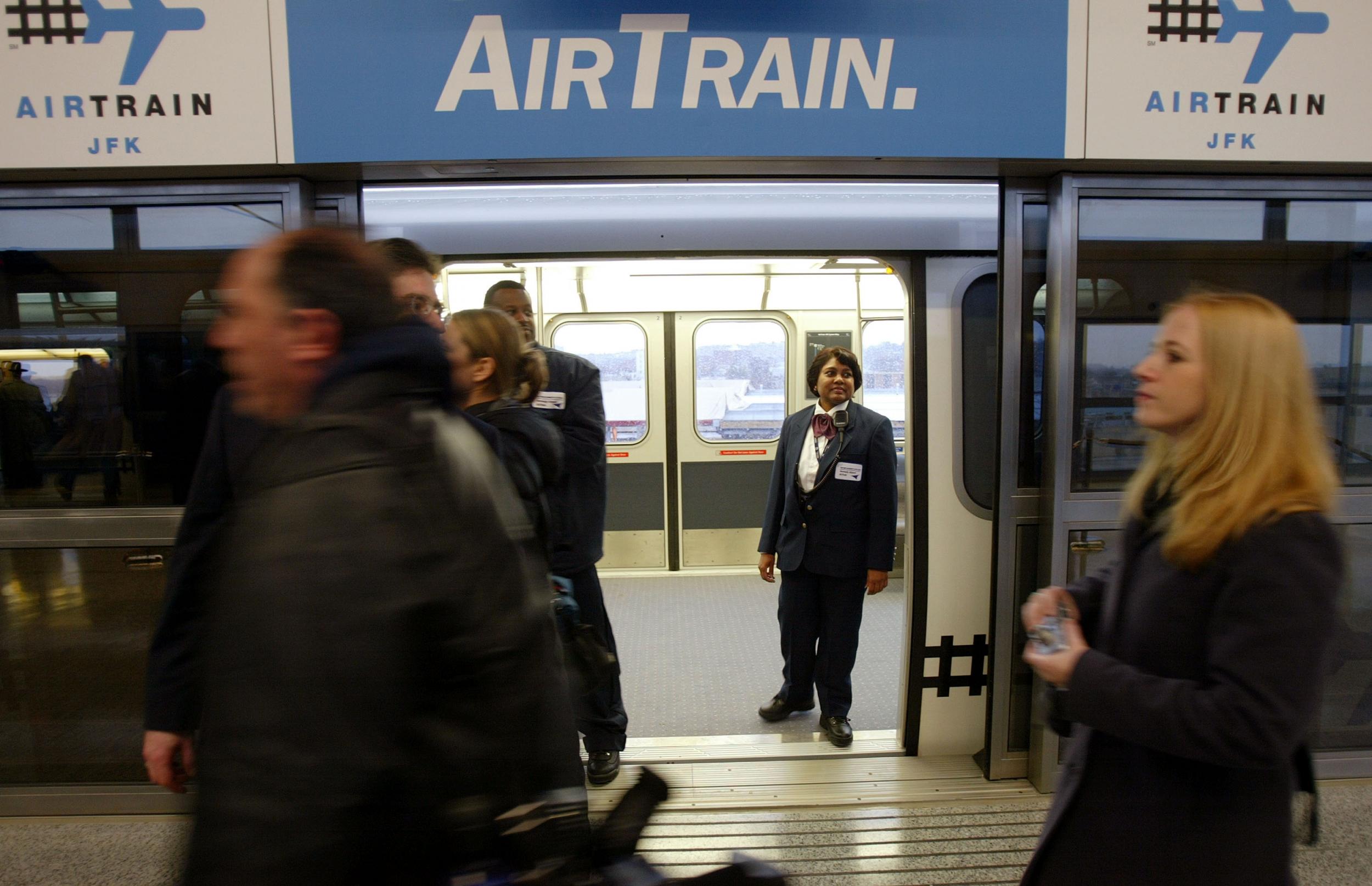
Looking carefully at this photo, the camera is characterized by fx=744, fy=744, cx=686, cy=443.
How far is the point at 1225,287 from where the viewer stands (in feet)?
9.50

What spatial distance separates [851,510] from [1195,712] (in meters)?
2.42

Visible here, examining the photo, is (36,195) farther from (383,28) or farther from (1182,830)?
(1182,830)

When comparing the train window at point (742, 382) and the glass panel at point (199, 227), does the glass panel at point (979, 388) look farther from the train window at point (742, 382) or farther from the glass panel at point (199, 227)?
the train window at point (742, 382)

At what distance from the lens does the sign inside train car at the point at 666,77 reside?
93.3 inches

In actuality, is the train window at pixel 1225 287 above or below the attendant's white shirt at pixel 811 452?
above

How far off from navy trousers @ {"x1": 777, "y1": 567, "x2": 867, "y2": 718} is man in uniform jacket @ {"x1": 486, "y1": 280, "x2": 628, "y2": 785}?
0.99 metres

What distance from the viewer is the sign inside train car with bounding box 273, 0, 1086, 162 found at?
7.77 feet

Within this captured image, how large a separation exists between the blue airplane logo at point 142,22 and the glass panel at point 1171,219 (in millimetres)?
3122

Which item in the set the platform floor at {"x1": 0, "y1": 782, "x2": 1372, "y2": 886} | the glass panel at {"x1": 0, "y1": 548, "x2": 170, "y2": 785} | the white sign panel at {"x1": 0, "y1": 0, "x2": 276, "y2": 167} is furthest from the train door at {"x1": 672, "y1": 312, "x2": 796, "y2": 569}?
the white sign panel at {"x1": 0, "y1": 0, "x2": 276, "y2": 167}

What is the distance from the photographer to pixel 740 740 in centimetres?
359

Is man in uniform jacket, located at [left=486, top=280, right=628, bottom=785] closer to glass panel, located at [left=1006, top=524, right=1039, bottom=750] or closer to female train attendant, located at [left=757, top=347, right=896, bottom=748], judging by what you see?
female train attendant, located at [left=757, top=347, right=896, bottom=748]

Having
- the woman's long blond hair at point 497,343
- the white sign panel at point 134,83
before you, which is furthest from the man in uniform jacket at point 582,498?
the white sign panel at point 134,83

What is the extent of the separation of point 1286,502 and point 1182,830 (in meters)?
0.54

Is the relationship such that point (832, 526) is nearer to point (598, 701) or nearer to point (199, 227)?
point (598, 701)
